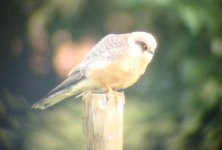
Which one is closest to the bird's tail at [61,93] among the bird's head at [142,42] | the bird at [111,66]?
the bird at [111,66]

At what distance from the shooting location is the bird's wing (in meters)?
1.60

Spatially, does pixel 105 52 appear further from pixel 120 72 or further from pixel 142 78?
pixel 142 78

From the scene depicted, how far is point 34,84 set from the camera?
170 cm

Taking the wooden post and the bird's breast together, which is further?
the bird's breast

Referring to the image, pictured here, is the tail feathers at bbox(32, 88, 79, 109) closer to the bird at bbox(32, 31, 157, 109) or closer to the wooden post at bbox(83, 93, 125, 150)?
the bird at bbox(32, 31, 157, 109)

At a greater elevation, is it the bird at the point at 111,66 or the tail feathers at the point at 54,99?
the bird at the point at 111,66

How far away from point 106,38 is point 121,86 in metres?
0.17

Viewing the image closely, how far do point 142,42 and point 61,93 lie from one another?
318mm

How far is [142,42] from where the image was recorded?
162 centimetres

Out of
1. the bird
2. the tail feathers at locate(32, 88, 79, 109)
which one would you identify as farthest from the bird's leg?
the tail feathers at locate(32, 88, 79, 109)

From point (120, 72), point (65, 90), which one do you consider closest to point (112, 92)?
point (120, 72)

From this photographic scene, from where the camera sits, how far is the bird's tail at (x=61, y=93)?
5.36ft

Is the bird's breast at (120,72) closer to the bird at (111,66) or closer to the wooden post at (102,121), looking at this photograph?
the bird at (111,66)

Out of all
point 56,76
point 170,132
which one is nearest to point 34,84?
point 56,76
